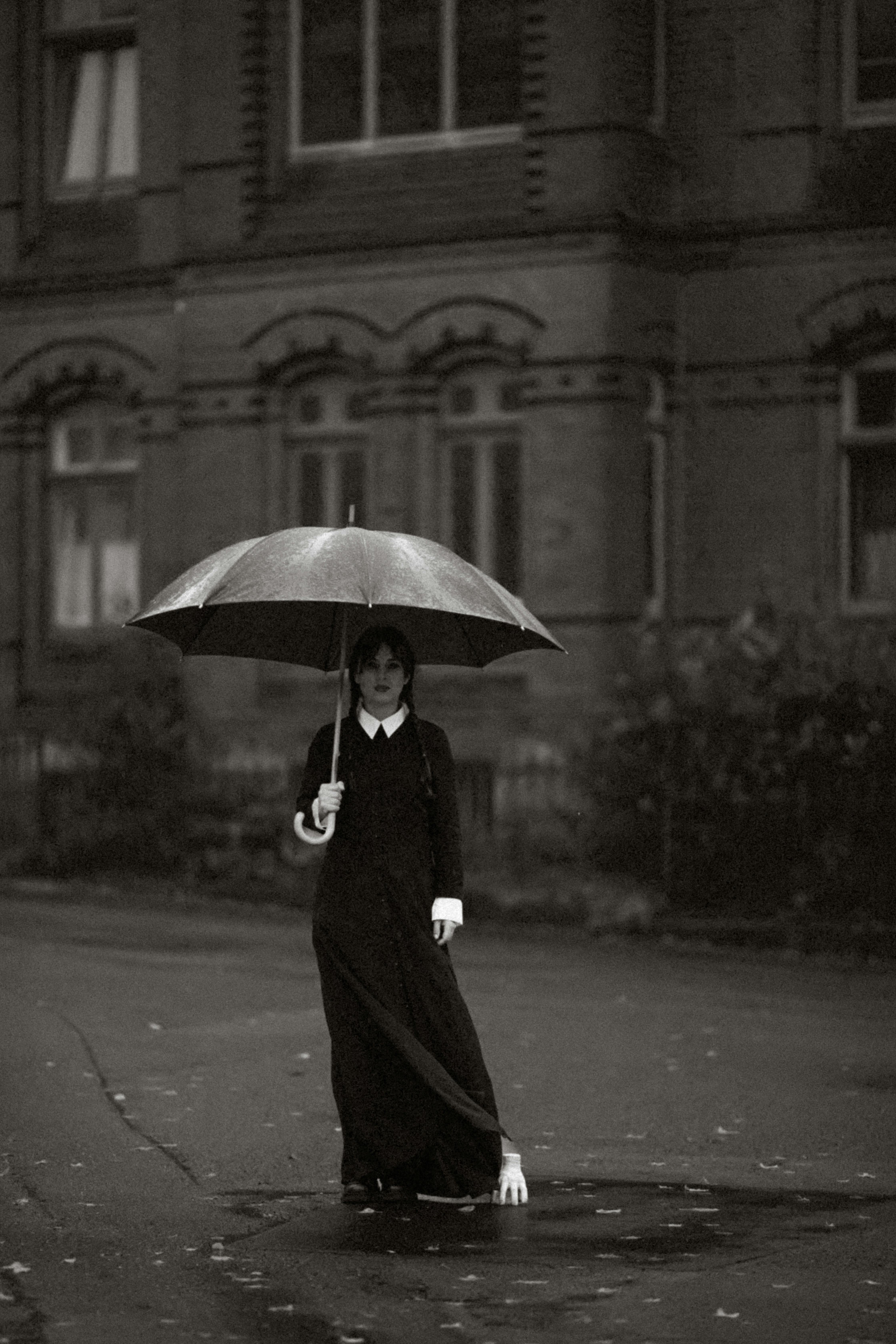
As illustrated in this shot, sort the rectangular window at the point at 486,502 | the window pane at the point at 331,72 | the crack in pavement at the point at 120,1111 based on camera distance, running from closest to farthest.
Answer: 1. the crack in pavement at the point at 120,1111
2. the rectangular window at the point at 486,502
3. the window pane at the point at 331,72

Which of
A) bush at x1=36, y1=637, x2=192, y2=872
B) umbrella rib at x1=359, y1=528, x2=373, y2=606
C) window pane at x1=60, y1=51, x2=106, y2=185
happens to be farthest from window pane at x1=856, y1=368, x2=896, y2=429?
umbrella rib at x1=359, y1=528, x2=373, y2=606

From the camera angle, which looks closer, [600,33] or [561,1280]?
[561,1280]

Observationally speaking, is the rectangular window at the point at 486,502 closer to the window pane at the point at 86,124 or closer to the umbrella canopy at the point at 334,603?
the window pane at the point at 86,124

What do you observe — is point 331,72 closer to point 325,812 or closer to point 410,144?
point 410,144

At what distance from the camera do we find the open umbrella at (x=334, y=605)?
28.0 feet

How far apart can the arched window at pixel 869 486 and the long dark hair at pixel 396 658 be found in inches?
567

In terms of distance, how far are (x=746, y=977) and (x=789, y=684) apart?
247 cm

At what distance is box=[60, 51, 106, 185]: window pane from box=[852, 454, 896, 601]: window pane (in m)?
7.78

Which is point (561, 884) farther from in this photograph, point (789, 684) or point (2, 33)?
point (2, 33)

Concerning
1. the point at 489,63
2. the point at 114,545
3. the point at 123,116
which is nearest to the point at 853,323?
the point at 489,63

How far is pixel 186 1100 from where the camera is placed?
37.1 ft

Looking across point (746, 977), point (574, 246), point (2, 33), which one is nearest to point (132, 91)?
point (2, 33)

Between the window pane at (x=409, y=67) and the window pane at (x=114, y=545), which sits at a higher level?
→ the window pane at (x=409, y=67)

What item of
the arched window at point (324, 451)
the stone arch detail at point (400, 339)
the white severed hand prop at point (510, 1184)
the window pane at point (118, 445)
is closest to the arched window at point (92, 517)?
the window pane at point (118, 445)
